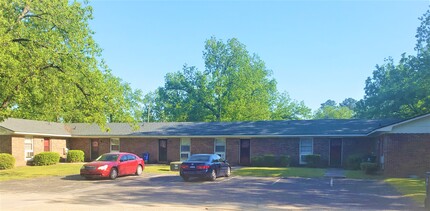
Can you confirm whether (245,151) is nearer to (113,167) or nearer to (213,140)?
(213,140)

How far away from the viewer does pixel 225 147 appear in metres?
32.3

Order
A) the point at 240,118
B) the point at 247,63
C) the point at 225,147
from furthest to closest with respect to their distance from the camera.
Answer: the point at 247,63 → the point at 240,118 → the point at 225,147

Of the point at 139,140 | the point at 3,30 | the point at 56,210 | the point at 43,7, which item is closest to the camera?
the point at 56,210

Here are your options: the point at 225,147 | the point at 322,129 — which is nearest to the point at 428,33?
the point at 322,129

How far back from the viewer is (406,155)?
873 inches

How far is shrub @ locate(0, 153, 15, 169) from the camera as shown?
1084 inches

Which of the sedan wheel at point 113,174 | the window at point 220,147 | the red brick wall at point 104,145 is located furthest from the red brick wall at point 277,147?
the red brick wall at point 104,145

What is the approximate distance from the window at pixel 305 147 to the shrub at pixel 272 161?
1.44m

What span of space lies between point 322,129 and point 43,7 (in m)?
21.2

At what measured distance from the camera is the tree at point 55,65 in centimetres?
1984

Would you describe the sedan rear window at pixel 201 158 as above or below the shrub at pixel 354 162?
above

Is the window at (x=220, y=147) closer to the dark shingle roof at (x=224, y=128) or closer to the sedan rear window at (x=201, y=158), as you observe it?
the dark shingle roof at (x=224, y=128)

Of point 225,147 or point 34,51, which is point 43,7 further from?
point 225,147

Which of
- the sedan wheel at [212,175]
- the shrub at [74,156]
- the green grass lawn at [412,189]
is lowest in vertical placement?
the shrub at [74,156]
